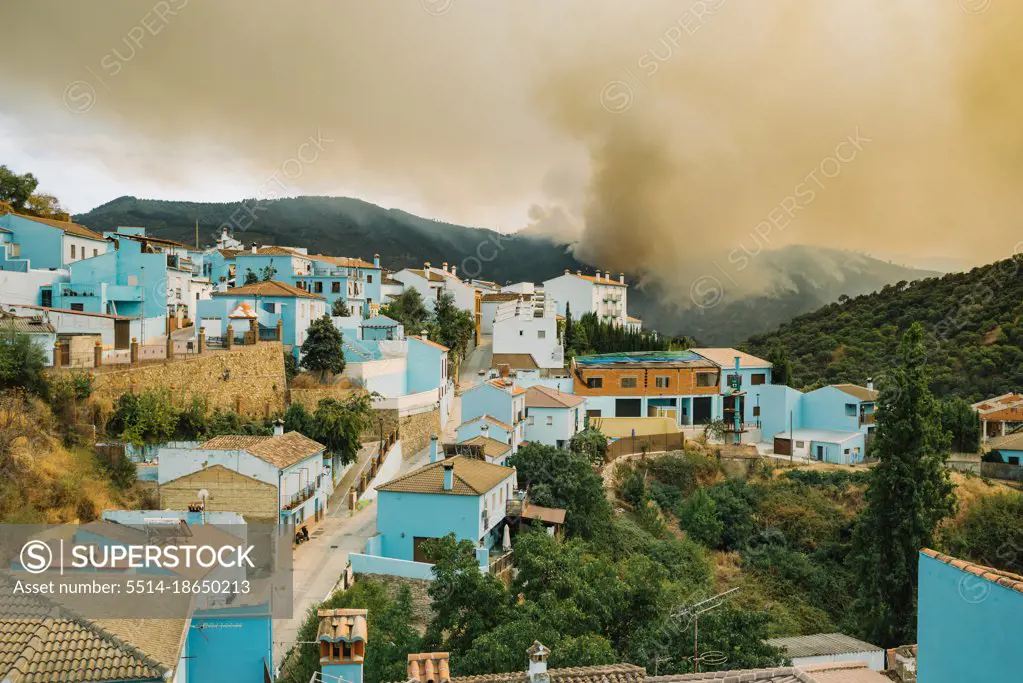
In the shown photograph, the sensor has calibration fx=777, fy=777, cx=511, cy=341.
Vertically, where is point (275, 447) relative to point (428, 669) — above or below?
above

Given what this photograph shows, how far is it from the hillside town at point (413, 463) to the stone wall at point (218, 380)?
0.07 meters

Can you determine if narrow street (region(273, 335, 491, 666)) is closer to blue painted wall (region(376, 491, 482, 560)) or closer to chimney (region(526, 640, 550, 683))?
blue painted wall (region(376, 491, 482, 560))

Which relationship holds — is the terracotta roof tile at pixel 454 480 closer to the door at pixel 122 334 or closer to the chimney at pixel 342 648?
the door at pixel 122 334

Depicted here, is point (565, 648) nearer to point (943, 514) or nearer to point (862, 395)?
point (943, 514)

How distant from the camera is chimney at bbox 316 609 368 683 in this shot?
7.29 metres

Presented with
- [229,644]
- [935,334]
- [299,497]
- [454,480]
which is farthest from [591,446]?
[935,334]

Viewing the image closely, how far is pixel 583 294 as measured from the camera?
169ft

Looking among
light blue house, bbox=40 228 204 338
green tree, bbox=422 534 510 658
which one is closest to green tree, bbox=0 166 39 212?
light blue house, bbox=40 228 204 338

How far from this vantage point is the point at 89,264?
26312mm

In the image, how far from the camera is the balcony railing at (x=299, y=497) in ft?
58.8

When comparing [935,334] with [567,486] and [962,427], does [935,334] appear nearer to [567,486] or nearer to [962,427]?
[962,427]

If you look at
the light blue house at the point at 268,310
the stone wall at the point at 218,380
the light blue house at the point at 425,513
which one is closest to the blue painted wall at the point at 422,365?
the light blue house at the point at 268,310

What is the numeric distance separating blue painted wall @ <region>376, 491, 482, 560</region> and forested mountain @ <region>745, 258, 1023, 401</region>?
2587cm

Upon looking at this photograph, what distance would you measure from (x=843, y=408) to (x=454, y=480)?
2093 cm
